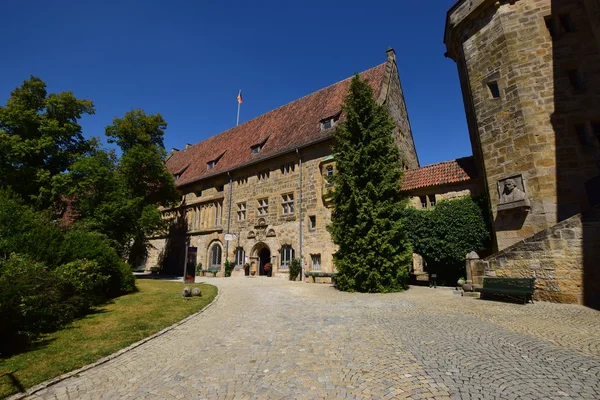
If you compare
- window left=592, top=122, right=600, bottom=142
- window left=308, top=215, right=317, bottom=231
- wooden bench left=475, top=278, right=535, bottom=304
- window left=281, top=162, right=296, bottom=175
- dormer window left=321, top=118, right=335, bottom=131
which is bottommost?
wooden bench left=475, top=278, right=535, bottom=304

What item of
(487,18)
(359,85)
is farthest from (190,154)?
(487,18)

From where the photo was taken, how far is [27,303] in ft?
21.8

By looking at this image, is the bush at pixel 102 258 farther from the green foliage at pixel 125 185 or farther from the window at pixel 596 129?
the window at pixel 596 129

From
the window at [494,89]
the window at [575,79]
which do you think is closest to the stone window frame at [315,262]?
the window at [494,89]

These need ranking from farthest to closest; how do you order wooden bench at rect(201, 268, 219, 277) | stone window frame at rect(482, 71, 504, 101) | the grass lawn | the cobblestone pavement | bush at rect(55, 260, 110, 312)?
wooden bench at rect(201, 268, 219, 277) < stone window frame at rect(482, 71, 504, 101) < bush at rect(55, 260, 110, 312) < the grass lawn < the cobblestone pavement

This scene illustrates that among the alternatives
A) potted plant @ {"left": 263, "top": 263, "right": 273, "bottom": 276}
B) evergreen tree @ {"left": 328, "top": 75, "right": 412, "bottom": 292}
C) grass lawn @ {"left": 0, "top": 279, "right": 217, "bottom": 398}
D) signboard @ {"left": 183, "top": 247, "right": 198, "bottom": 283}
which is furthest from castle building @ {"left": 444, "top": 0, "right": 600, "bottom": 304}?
potted plant @ {"left": 263, "top": 263, "right": 273, "bottom": 276}

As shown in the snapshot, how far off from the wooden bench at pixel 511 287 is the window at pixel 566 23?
39.2 ft

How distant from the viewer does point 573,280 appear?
29.5ft

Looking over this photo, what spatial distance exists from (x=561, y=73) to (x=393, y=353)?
49.3 feet

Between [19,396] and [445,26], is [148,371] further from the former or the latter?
[445,26]

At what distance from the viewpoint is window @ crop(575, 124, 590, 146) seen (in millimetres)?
12406

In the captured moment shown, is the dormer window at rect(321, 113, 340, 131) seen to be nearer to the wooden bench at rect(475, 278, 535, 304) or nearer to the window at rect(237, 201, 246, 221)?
the window at rect(237, 201, 246, 221)

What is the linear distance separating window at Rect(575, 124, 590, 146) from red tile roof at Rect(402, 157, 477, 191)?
434 centimetres

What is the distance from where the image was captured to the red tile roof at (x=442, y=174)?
16344 mm
